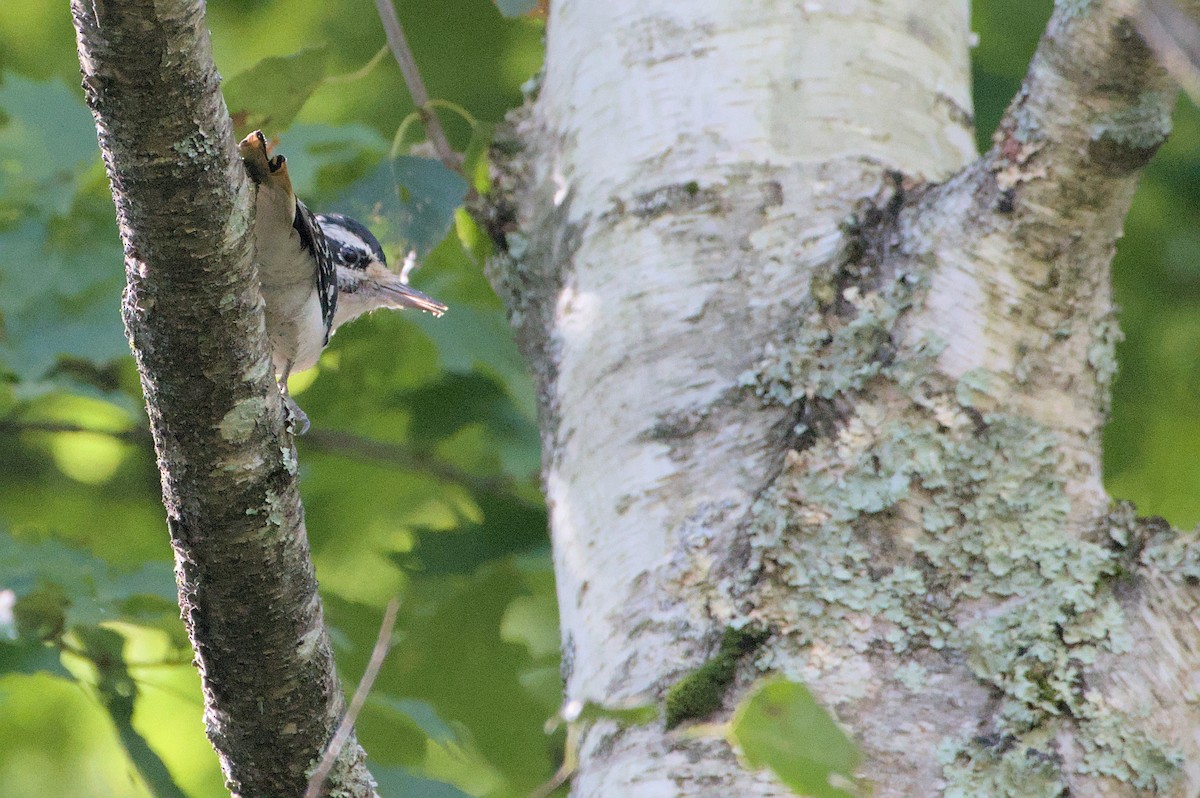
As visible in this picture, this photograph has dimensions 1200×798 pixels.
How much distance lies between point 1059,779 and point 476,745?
200 centimetres

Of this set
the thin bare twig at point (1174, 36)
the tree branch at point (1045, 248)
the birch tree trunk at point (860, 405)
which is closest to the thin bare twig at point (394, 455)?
the birch tree trunk at point (860, 405)

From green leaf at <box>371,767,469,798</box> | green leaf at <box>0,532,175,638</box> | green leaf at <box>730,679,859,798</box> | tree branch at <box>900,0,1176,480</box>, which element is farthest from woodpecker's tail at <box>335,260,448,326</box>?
green leaf at <box>730,679,859,798</box>

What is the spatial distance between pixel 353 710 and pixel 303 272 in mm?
989

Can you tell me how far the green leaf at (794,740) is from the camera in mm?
1048

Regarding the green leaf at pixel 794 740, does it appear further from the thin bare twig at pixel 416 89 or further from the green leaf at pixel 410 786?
the thin bare twig at pixel 416 89

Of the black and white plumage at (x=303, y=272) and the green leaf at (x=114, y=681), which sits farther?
the green leaf at (x=114, y=681)

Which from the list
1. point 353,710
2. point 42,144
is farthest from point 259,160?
point 42,144

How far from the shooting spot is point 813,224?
6.53 feet

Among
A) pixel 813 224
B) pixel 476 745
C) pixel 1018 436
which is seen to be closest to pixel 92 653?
pixel 476 745

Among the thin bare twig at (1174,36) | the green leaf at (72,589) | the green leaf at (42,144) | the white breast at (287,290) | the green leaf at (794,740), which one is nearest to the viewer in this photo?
the thin bare twig at (1174,36)

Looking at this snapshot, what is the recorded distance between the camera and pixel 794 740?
106 centimetres

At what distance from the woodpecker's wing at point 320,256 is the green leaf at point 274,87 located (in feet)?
1.46

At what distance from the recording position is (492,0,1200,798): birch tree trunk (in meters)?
1.56

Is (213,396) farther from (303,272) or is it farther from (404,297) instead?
(404,297)
